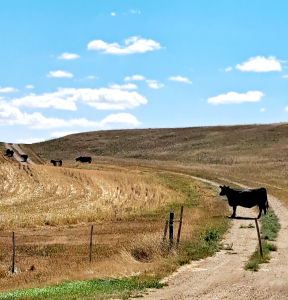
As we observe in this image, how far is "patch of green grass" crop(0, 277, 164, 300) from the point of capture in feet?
46.6

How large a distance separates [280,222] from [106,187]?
72.1ft

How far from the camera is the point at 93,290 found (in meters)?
15.1

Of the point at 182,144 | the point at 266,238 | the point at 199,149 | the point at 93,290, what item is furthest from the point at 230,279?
the point at 182,144

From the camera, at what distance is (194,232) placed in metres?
25.5

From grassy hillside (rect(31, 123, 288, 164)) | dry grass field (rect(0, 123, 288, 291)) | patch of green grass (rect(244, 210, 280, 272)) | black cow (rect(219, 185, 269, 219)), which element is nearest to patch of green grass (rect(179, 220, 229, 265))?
dry grass field (rect(0, 123, 288, 291))

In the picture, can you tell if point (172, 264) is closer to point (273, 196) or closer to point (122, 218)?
point (122, 218)

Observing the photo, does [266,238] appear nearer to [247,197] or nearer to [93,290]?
[247,197]

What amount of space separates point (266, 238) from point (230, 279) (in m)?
8.58

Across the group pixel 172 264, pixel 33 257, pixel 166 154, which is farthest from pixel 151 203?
pixel 166 154

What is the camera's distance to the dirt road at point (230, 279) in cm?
1440

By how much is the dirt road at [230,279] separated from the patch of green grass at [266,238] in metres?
0.24

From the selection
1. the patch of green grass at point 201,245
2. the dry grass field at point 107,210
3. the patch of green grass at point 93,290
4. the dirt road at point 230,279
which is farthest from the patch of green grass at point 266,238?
the patch of green grass at point 93,290

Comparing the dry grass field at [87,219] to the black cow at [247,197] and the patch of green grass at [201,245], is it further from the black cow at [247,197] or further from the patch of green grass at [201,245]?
the black cow at [247,197]

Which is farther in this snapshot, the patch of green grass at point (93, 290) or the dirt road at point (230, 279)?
the dirt road at point (230, 279)
